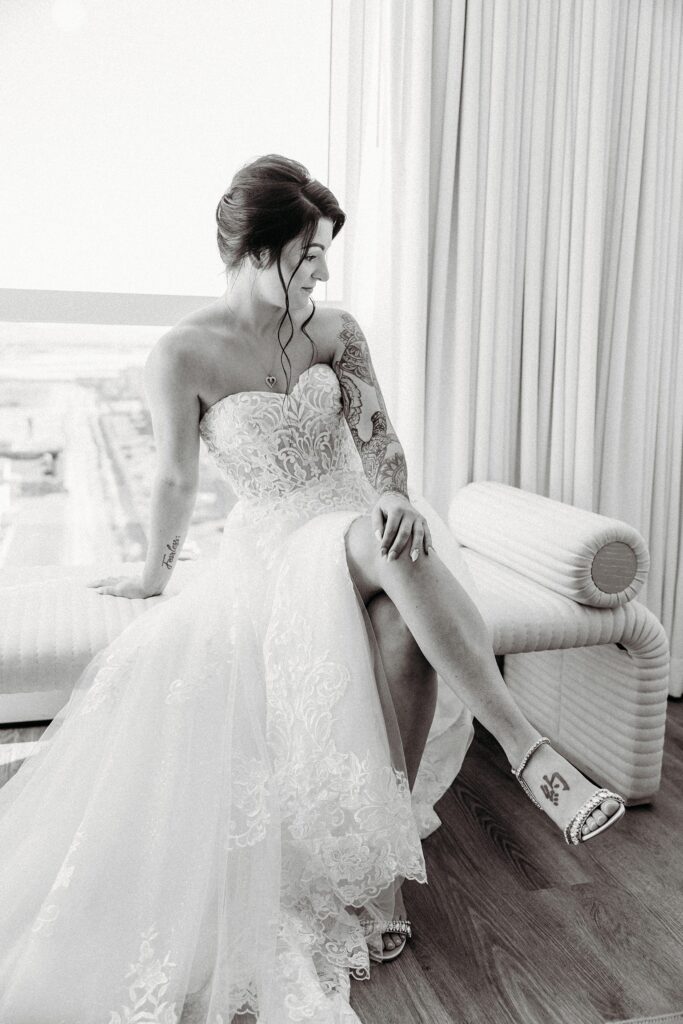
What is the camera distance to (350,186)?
2656 mm

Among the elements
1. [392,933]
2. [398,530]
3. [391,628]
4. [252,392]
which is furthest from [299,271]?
[392,933]

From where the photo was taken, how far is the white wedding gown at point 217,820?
1.33 m

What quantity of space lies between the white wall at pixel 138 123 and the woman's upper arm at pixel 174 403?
770mm

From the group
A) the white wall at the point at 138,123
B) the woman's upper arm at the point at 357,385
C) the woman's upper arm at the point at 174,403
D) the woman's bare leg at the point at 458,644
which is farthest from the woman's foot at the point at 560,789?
the white wall at the point at 138,123

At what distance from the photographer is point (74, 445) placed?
264 centimetres

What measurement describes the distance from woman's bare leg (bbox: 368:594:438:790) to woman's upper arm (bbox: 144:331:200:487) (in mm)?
548

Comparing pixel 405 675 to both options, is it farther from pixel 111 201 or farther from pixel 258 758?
pixel 111 201

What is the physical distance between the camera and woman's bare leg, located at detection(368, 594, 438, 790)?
1.59m

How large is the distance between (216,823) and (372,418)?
0.91 m

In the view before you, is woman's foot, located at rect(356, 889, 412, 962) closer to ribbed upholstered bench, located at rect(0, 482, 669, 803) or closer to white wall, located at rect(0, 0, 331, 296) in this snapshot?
ribbed upholstered bench, located at rect(0, 482, 669, 803)

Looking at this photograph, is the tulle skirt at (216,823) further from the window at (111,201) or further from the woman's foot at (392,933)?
the window at (111,201)

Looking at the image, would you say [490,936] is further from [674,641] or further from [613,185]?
[613,185]

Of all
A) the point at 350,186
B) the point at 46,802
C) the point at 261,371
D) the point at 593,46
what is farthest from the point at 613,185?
the point at 46,802

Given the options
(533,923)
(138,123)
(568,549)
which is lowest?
(533,923)
